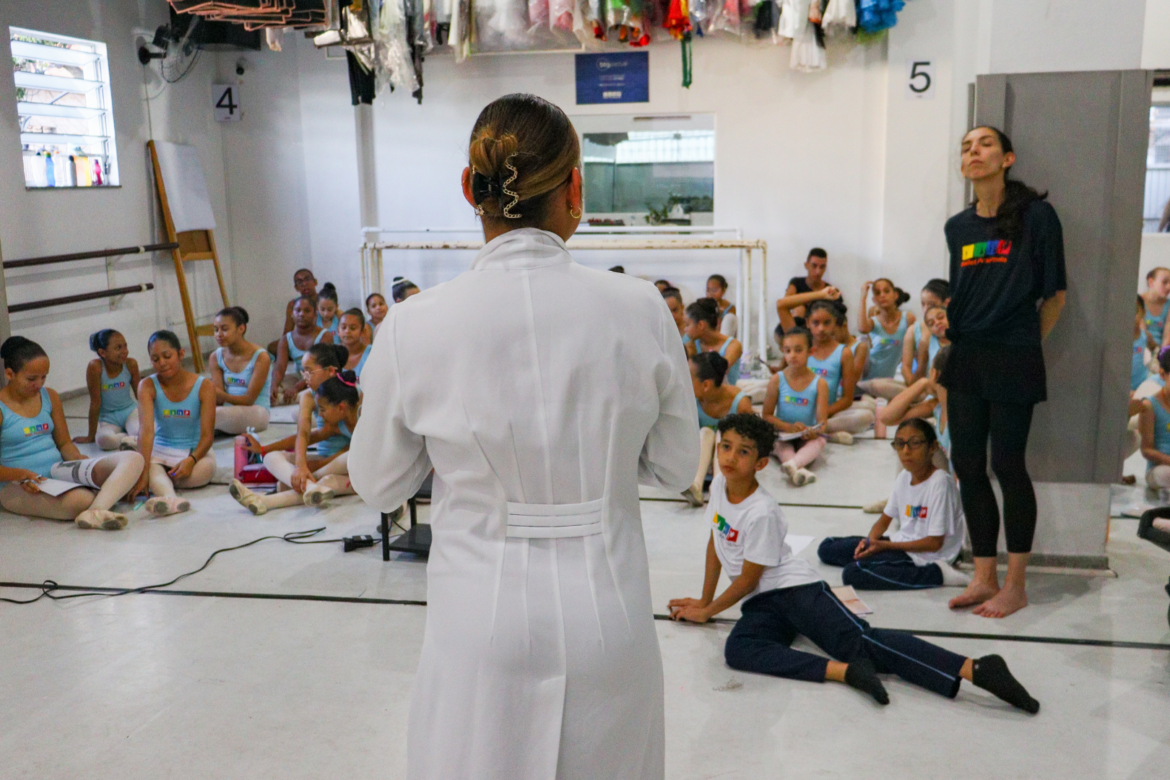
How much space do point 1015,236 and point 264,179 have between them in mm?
6944

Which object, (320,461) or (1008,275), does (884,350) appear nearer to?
(1008,275)

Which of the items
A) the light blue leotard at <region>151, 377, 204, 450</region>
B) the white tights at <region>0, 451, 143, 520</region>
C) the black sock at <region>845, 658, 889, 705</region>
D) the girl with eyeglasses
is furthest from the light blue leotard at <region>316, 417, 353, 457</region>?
Result: the black sock at <region>845, 658, 889, 705</region>

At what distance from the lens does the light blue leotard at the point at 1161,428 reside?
4293mm

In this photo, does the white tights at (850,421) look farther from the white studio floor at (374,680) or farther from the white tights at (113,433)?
the white tights at (113,433)

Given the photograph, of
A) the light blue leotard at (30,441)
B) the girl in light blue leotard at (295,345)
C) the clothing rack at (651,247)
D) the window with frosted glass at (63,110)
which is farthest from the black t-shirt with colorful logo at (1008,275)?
the window with frosted glass at (63,110)

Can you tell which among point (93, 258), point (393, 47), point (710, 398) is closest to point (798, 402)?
point (710, 398)

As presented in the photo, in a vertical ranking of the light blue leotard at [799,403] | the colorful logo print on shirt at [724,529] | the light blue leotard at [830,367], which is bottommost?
the light blue leotard at [799,403]

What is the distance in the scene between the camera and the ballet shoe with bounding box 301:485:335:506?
4.35 meters

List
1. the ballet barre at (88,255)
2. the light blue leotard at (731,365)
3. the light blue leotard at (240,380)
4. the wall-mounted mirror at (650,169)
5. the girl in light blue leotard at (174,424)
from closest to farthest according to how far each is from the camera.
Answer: the girl in light blue leotard at (174,424) → the light blue leotard at (731,365) → the light blue leotard at (240,380) → the ballet barre at (88,255) → the wall-mounted mirror at (650,169)

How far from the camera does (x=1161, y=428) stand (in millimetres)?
4312

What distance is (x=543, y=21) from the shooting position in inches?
281

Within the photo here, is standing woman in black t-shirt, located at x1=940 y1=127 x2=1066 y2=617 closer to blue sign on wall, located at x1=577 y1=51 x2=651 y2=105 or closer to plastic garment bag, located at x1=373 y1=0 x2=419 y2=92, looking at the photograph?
plastic garment bag, located at x1=373 y1=0 x2=419 y2=92

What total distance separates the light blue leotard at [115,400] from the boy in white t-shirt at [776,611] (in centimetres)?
360

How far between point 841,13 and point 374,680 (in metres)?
5.93
